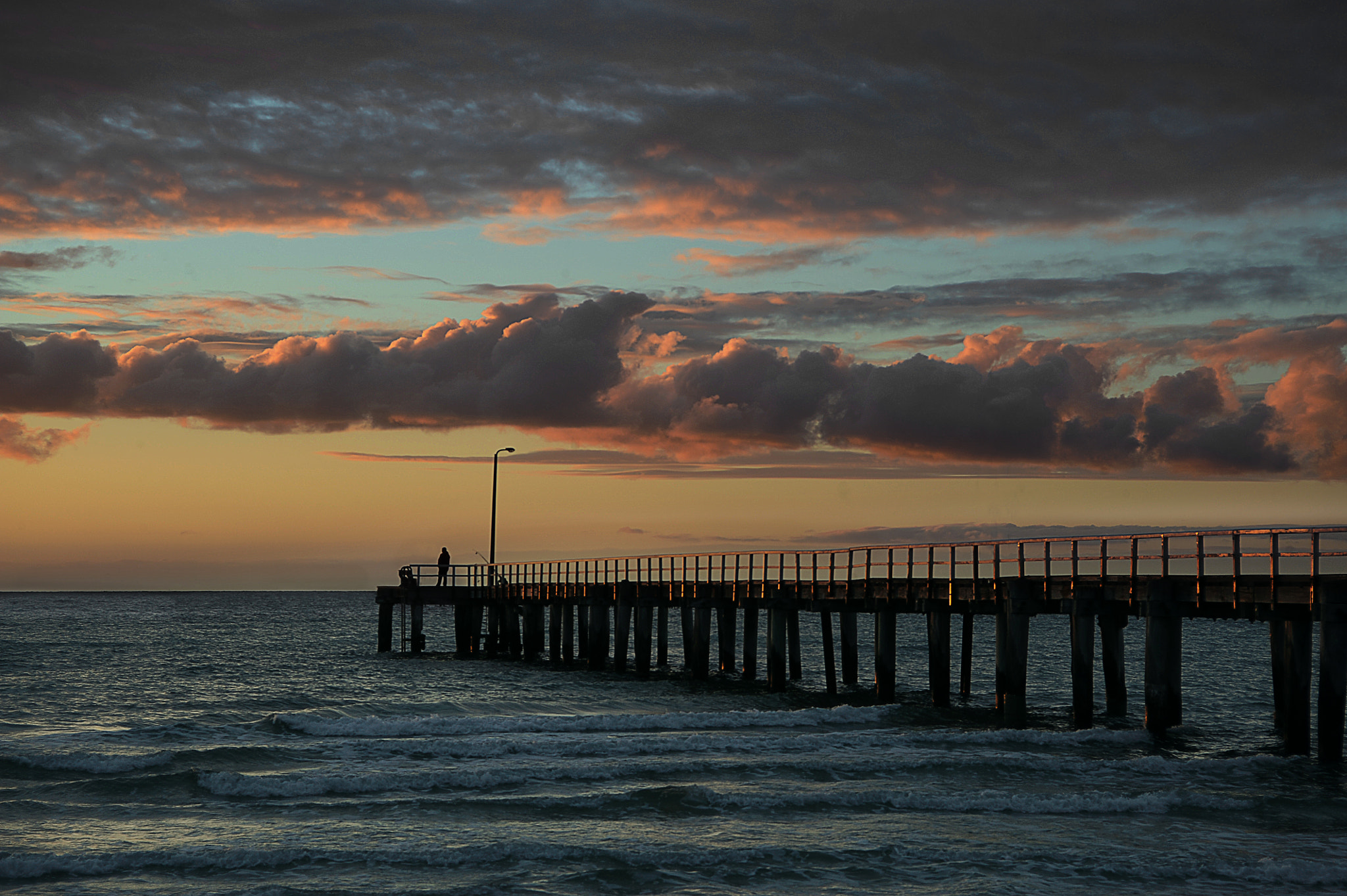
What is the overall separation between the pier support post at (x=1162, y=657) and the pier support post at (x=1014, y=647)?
8.80ft

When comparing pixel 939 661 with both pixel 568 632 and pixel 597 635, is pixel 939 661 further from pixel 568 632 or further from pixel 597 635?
pixel 568 632

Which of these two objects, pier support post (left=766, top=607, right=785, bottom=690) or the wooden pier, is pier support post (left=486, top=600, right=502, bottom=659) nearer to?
the wooden pier

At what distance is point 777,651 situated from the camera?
3631 cm

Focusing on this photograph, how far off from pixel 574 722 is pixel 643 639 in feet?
42.9

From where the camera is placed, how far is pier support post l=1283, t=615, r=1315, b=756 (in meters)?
21.7

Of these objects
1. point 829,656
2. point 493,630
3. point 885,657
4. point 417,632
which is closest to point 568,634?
point 493,630


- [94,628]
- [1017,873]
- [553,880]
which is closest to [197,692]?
[553,880]

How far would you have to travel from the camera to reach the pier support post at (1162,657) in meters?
23.2

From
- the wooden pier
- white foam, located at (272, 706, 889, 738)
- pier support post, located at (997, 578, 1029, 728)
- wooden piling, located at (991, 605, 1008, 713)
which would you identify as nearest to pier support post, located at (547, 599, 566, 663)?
the wooden pier

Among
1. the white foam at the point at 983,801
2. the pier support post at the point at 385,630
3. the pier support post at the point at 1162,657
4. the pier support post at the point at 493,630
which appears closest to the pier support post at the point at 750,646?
the pier support post at the point at 493,630

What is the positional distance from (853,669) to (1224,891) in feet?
74.4

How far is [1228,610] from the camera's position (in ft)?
72.7

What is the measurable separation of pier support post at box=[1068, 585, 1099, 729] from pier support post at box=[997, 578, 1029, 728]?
3.48ft

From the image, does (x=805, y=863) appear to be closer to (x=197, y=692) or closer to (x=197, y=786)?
(x=197, y=786)
